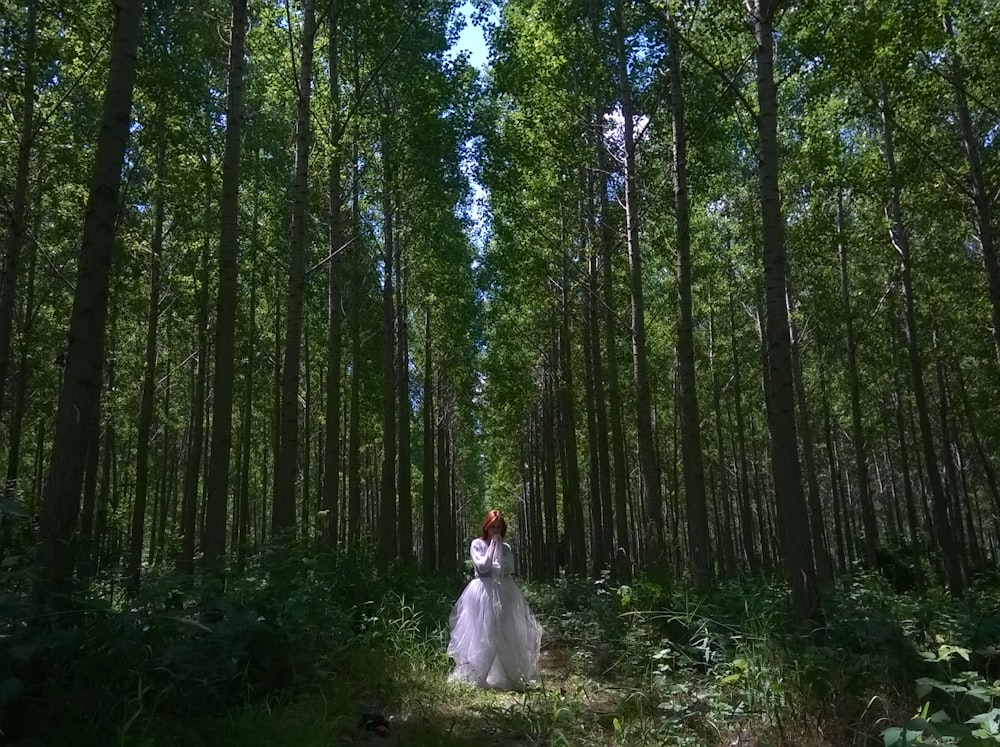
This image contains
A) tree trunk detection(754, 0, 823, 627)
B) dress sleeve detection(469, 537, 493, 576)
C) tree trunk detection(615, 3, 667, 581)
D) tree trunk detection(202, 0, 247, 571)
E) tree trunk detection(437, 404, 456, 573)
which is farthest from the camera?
tree trunk detection(437, 404, 456, 573)

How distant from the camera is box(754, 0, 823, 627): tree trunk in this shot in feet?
19.2

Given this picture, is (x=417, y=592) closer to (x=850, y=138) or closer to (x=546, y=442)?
(x=546, y=442)

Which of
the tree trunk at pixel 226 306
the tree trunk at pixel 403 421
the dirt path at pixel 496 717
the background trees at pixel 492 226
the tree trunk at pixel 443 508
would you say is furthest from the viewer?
the tree trunk at pixel 443 508

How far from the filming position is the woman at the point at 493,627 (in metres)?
6.50

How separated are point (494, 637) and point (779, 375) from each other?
11.7ft

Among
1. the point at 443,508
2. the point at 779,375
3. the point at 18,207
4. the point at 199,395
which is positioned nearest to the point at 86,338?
the point at 779,375

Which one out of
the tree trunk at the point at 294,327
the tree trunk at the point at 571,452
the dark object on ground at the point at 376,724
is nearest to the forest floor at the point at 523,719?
the dark object on ground at the point at 376,724

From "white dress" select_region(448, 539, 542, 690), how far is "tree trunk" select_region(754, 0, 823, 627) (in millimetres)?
2536

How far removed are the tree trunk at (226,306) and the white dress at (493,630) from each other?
124 inches

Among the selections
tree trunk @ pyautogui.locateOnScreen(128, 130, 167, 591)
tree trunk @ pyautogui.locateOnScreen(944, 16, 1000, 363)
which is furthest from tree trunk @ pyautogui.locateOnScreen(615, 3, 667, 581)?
tree trunk @ pyautogui.locateOnScreen(128, 130, 167, 591)

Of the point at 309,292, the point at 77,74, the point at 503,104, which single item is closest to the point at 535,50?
the point at 503,104

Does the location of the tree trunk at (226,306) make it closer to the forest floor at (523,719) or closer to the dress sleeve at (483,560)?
the dress sleeve at (483,560)

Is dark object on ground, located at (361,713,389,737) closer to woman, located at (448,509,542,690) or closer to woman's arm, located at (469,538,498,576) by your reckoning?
woman, located at (448,509,542,690)

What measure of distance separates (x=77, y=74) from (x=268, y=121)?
3.84 meters
